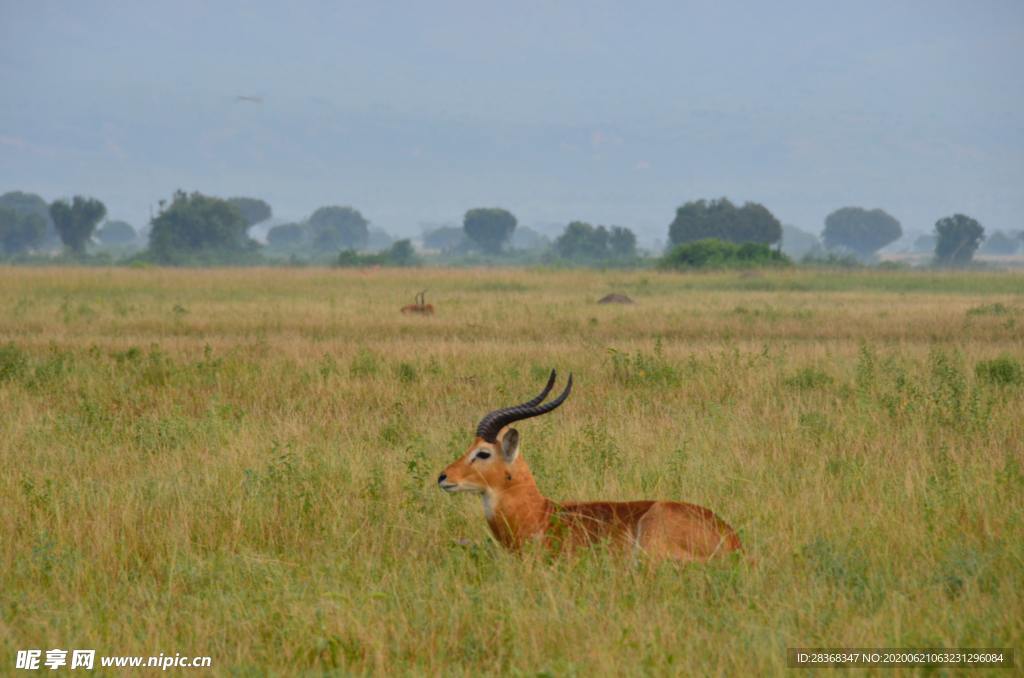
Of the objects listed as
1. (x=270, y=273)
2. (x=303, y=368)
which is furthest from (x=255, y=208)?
(x=303, y=368)

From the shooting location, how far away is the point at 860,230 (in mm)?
182375

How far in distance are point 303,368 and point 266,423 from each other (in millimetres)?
3444

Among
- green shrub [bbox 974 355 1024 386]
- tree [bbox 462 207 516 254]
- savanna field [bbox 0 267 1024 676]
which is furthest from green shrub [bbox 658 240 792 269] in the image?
tree [bbox 462 207 516 254]

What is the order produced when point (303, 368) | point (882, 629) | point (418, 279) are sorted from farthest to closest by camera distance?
point (418, 279)
point (303, 368)
point (882, 629)

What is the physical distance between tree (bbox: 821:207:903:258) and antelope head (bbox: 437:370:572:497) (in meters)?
183

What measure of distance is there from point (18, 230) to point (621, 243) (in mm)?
69919

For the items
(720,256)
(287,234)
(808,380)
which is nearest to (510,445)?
(808,380)

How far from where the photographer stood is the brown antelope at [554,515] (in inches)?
232

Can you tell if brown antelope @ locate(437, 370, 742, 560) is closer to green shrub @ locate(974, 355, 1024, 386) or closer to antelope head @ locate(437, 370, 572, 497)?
antelope head @ locate(437, 370, 572, 497)

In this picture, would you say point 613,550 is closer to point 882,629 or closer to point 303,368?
point 882,629

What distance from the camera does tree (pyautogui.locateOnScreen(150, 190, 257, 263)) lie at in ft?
305

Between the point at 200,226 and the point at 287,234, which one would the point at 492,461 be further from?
the point at 287,234

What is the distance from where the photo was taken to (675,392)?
12273 mm

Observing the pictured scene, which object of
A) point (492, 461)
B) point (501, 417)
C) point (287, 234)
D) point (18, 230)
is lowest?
point (492, 461)
